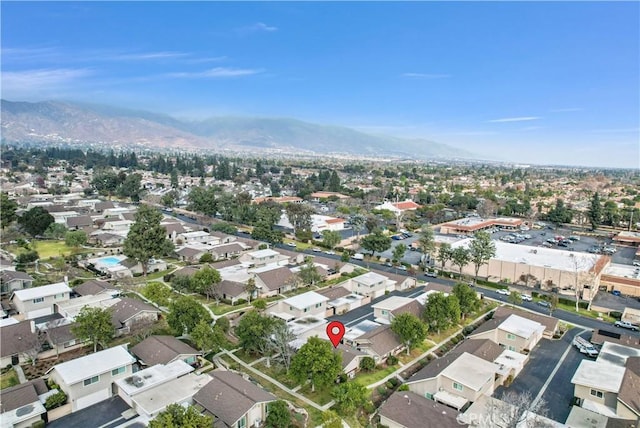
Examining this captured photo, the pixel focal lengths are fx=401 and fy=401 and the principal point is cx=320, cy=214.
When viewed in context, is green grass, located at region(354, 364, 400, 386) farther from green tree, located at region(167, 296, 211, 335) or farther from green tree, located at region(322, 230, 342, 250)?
green tree, located at region(322, 230, 342, 250)

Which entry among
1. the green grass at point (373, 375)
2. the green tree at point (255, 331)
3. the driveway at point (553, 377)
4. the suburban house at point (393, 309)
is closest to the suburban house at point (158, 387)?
the green tree at point (255, 331)

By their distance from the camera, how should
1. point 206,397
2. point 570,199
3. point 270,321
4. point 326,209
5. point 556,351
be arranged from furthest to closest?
point 570,199 < point 326,209 < point 556,351 < point 270,321 < point 206,397

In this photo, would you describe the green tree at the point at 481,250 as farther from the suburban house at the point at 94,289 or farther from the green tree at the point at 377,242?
the suburban house at the point at 94,289

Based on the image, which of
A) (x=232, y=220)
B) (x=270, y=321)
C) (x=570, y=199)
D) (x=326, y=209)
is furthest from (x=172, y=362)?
(x=570, y=199)

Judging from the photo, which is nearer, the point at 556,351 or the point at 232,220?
the point at 556,351

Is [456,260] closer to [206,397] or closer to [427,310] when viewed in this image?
[427,310]

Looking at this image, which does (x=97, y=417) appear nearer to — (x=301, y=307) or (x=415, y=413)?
(x=301, y=307)
